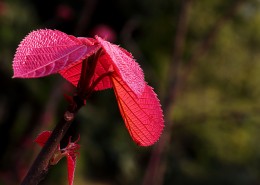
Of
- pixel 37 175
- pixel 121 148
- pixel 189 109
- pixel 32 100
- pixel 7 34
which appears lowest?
pixel 121 148

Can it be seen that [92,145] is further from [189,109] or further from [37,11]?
[37,11]

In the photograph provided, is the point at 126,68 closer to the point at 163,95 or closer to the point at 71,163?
the point at 71,163

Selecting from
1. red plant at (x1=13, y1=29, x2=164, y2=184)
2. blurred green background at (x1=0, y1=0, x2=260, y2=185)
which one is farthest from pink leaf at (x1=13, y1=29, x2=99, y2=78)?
blurred green background at (x1=0, y1=0, x2=260, y2=185)

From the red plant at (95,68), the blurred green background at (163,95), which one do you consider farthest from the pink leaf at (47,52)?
the blurred green background at (163,95)

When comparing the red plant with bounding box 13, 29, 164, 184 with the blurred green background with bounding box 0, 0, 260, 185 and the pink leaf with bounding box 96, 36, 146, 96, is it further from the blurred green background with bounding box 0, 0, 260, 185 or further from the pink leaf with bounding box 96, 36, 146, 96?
the blurred green background with bounding box 0, 0, 260, 185

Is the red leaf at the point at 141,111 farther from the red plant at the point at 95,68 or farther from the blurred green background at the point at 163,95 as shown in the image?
the blurred green background at the point at 163,95

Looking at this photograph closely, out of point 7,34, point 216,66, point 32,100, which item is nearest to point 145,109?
point 7,34

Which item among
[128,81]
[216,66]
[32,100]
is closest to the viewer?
[128,81]
